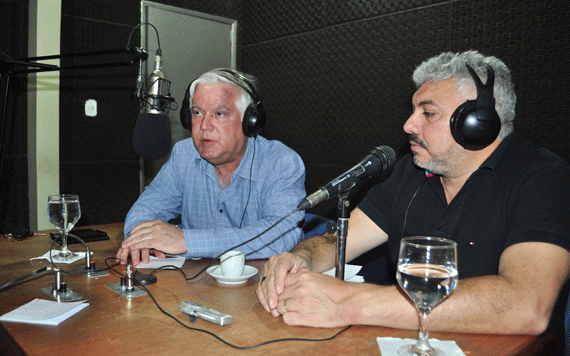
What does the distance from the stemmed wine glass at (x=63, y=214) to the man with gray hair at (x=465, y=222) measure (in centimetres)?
71

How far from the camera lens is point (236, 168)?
2.10 m

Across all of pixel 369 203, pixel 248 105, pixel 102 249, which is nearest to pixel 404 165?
pixel 369 203

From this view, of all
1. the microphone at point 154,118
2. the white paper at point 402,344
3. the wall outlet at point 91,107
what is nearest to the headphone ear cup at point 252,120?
the microphone at point 154,118

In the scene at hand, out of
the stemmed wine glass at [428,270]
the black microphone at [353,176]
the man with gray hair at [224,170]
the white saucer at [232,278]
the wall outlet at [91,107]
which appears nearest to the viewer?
the stemmed wine glass at [428,270]

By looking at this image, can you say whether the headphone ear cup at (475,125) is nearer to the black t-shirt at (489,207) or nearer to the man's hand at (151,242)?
the black t-shirt at (489,207)

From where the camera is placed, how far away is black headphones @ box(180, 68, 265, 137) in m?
1.97

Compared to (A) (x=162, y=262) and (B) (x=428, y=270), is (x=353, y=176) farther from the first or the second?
(A) (x=162, y=262)

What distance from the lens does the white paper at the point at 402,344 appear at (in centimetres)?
82

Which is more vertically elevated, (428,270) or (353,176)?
(353,176)

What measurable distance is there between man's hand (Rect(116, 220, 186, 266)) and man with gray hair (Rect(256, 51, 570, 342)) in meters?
0.44

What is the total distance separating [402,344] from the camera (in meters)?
0.86

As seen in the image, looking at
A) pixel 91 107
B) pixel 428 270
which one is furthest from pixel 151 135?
pixel 91 107

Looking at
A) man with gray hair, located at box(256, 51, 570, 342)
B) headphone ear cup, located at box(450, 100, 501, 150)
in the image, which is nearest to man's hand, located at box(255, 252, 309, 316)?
man with gray hair, located at box(256, 51, 570, 342)

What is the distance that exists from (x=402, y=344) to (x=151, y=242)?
36.8 inches
